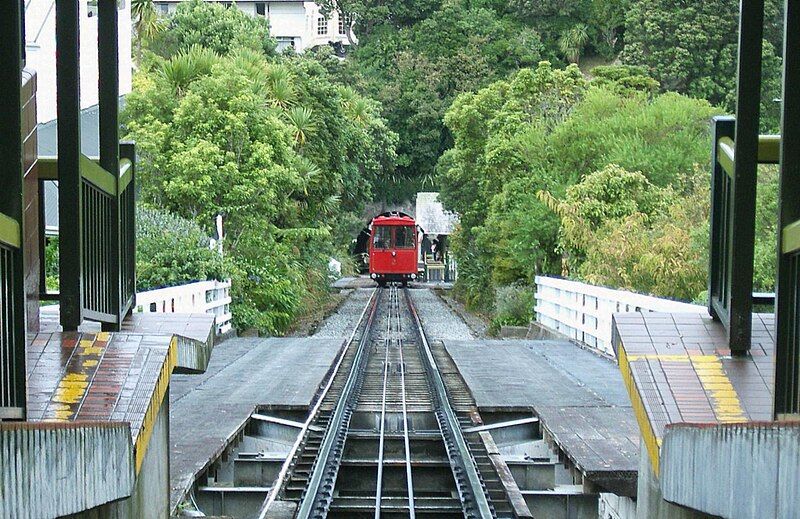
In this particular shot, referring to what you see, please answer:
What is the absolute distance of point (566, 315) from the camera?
18.4 m

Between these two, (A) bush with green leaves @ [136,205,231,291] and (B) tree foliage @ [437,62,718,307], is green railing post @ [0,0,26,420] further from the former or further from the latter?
(A) bush with green leaves @ [136,205,231,291]

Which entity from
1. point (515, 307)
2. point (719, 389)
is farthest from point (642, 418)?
point (515, 307)

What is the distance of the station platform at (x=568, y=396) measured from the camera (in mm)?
7637

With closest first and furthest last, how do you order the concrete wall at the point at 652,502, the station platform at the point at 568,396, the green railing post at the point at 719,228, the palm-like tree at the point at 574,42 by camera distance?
the concrete wall at the point at 652,502 → the green railing post at the point at 719,228 → the station platform at the point at 568,396 → the palm-like tree at the point at 574,42

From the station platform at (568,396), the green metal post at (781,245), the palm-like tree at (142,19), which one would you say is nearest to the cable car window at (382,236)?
the palm-like tree at (142,19)

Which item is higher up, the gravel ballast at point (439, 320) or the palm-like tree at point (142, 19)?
the palm-like tree at point (142, 19)

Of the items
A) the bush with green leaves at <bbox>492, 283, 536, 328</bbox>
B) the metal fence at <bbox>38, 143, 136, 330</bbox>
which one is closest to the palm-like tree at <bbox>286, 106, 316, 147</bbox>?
the bush with green leaves at <bbox>492, 283, 536, 328</bbox>

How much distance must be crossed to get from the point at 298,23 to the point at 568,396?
73.1 metres

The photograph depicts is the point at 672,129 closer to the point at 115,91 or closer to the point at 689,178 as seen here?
the point at 689,178

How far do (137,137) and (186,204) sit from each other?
4.95ft

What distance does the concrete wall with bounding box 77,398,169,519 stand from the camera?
5.04m

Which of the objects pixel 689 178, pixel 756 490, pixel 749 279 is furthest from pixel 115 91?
pixel 689 178

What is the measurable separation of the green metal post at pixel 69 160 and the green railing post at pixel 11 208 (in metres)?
1.07

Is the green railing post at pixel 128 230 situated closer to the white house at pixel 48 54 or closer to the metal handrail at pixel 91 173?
the metal handrail at pixel 91 173
